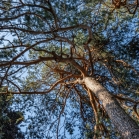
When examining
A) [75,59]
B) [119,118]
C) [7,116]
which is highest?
[75,59]

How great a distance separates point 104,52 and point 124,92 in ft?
3.83

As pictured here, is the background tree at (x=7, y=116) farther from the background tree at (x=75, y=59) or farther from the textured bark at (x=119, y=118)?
the textured bark at (x=119, y=118)

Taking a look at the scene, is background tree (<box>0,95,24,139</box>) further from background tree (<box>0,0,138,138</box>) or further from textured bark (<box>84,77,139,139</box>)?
textured bark (<box>84,77,139,139</box>)

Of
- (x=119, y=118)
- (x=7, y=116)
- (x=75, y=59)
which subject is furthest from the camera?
(x=75, y=59)

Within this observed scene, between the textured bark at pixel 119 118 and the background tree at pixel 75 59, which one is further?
the background tree at pixel 75 59

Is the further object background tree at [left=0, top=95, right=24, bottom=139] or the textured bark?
background tree at [left=0, top=95, right=24, bottom=139]

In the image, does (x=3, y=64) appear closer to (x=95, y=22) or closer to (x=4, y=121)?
(x=4, y=121)

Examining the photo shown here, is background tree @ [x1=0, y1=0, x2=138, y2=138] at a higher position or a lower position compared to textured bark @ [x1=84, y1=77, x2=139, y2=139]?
higher

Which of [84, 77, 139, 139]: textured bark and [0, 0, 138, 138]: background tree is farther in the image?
[0, 0, 138, 138]: background tree

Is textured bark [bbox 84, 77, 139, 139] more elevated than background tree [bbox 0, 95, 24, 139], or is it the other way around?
background tree [bbox 0, 95, 24, 139]

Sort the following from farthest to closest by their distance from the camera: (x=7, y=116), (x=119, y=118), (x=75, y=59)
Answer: (x=75, y=59) < (x=7, y=116) < (x=119, y=118)

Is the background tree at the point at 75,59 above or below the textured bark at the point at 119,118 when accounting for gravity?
above

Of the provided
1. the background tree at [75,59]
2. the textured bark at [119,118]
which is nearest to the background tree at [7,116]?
the background tree at [75,59]

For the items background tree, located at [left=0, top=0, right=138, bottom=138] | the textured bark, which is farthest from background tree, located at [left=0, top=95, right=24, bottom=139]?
the textured bark
